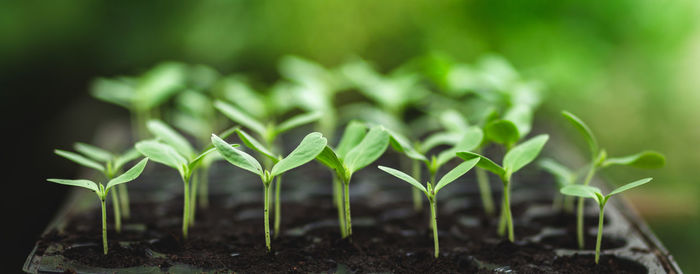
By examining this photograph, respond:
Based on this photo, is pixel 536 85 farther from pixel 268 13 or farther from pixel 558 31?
pixel 268 13

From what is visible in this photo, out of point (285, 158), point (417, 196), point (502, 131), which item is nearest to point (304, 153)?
point (285, 158)

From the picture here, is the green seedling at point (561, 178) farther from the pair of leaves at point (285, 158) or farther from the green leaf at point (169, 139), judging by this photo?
the green leaf at point (169, 139)

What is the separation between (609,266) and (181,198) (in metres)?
0.68

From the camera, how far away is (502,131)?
693mm

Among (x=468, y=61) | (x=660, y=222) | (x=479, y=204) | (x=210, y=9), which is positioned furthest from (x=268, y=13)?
(x=660, y=222)

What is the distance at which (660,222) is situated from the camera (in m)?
1.86

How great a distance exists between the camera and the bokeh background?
1743mm

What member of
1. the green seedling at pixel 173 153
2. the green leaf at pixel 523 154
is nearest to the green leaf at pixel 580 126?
the green leaf at pixel 523 154

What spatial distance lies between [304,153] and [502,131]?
27cm

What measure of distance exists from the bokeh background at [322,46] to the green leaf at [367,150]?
117cm

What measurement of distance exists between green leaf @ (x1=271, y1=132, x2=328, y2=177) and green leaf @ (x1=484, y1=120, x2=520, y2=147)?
0.77 feet

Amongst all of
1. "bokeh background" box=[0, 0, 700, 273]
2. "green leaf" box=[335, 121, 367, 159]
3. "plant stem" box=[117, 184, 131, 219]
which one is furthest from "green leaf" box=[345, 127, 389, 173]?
"bokeh background" box=[0, 0, 700, 273]

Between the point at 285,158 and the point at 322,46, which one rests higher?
the point at 322,46

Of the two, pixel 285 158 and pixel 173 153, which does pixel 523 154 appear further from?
pixel 173 153
